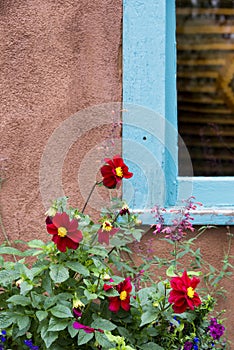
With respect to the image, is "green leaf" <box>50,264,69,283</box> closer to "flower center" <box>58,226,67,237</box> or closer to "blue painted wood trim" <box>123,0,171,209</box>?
"flower center" <box>58,226,67,237</box>

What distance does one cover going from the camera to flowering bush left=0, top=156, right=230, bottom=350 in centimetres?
179

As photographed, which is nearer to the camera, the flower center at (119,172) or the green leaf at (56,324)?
the green leaf at (56,324)

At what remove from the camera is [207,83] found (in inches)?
113

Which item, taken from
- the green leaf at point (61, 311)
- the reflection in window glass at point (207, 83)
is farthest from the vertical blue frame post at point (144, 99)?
the green leaf at point (61, 311)

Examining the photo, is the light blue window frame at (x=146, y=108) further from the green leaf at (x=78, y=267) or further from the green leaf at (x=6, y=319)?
the green leaf at (x=6, y=319)

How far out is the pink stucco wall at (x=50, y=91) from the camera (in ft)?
8.66

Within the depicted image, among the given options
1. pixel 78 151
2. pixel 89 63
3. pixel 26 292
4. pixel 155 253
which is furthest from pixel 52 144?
pixel 26 292

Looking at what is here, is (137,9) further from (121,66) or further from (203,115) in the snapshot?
(203,115)

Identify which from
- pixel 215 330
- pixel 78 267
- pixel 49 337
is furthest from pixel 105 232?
pixel 215 330

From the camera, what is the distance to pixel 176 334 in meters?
2.10

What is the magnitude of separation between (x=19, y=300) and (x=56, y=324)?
0.47ft

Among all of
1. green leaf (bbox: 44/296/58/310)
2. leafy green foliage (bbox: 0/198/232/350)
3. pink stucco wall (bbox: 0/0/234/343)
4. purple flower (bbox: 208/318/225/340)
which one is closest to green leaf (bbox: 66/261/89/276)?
leafy green foliage (bbox: 0/198/232/350)

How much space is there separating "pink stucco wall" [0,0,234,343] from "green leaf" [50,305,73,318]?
0.86 m

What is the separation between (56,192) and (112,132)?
1.20ft
